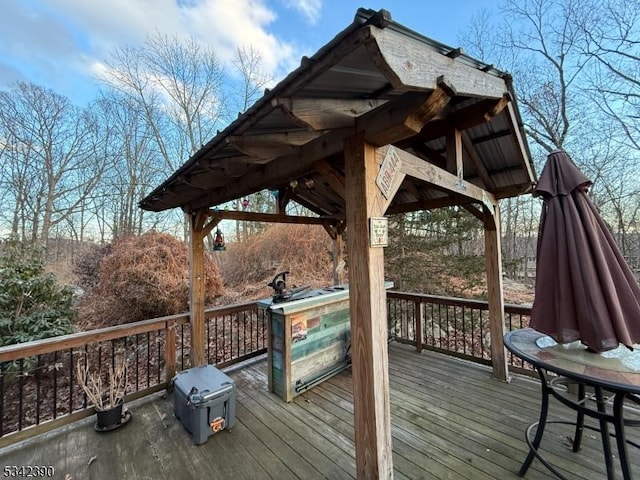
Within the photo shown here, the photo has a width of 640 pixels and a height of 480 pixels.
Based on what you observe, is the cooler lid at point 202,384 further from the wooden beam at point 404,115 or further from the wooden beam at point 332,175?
the wooden beam at point 404,115

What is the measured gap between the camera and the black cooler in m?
2.30

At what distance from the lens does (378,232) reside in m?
1.63

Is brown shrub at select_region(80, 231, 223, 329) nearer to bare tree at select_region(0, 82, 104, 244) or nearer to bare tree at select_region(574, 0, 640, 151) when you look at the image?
bare tree at select_region(0, 82, 104, 244)

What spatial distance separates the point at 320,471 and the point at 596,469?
198cm

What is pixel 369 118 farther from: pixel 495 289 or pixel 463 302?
pixel 463 302

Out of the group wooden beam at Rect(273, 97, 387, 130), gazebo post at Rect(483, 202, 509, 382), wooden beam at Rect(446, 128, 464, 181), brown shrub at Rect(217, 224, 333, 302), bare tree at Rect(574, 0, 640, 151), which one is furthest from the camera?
brown shrub at Rect(217, 224, 333, 302)

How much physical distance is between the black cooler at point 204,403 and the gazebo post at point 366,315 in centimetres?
132

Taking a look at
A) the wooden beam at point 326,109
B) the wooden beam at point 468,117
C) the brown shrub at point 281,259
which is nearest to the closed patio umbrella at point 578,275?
the wooden beam at point 468,117

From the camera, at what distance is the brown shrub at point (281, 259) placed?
8.37 meters

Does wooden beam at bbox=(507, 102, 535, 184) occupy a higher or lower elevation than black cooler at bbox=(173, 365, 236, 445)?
higher

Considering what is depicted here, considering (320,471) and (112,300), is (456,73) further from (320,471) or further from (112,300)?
(112,300)

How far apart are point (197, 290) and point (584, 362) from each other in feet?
11.7

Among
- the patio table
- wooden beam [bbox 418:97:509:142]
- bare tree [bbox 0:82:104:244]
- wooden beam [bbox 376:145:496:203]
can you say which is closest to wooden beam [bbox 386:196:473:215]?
wooden beam [bbox 376:145:496:203]

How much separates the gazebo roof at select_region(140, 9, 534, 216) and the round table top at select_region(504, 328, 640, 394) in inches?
52.0
